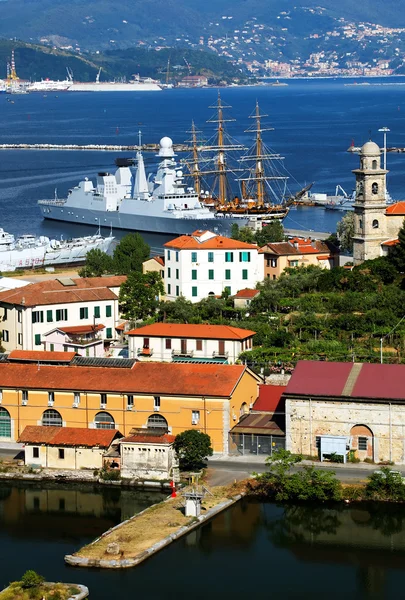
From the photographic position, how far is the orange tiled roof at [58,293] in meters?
39.0

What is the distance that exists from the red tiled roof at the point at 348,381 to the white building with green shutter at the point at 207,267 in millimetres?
13222

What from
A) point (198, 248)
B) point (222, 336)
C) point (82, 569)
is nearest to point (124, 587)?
point (82, 569)

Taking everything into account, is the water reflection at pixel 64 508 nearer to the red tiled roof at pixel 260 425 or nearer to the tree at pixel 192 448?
the tree at pixel 192 448

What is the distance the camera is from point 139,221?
7869 centimetres

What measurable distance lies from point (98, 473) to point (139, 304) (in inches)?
485

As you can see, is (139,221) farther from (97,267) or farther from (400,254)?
(400,254)

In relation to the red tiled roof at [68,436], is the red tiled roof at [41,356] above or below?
above

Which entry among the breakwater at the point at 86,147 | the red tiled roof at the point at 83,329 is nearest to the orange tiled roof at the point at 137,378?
the red tiled roof at the point at 83,329

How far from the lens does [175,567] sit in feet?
80.9

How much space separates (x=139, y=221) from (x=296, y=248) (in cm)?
3228

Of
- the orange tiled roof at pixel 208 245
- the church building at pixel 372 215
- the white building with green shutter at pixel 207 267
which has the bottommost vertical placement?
the white building with green shutter at pixel 207 267

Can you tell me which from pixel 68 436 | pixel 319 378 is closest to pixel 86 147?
pixel 68 436

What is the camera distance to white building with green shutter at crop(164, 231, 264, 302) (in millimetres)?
44188

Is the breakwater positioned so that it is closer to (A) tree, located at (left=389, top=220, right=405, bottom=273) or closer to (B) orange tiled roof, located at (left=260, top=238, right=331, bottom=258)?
(B) orange tiled roof, located at (left=260, top=238, right=331, bottom=258)
